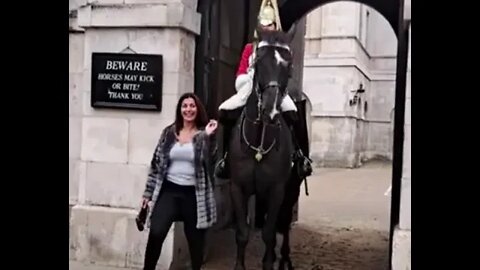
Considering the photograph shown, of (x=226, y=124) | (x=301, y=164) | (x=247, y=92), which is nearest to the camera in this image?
(x=247, y=92)

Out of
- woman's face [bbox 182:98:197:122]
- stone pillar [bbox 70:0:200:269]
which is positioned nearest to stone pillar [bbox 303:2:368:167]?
stone pillar [bbox 70:0:200:269]

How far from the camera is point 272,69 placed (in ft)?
16.8

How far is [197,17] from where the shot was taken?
7172 mm

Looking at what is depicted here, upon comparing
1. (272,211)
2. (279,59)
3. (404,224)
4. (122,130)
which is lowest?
(404,224)

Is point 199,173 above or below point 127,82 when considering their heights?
below

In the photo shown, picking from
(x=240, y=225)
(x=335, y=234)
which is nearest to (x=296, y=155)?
(x=240, y=225)

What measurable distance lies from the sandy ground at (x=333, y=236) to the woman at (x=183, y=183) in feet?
6.65

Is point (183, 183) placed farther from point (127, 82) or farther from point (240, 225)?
point (127, 82)

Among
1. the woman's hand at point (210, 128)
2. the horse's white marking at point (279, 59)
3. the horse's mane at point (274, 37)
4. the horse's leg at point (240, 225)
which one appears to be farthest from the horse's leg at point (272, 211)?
the horse's mane at point (274, 37)

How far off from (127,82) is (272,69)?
231cm

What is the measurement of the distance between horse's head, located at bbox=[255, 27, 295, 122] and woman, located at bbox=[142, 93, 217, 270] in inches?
18.8

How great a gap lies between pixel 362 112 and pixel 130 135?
24480mm
